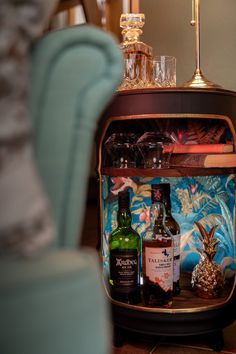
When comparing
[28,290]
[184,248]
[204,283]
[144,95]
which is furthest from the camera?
[184,248]

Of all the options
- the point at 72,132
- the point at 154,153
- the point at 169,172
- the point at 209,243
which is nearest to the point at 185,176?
the point at 169,172

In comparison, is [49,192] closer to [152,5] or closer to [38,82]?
[38,82]

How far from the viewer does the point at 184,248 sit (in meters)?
1.48

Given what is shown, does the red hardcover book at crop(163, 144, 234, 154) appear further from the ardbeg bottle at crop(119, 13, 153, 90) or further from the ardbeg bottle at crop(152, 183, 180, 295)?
the ardbeg bottle at crop(119, 13, 153, 90)

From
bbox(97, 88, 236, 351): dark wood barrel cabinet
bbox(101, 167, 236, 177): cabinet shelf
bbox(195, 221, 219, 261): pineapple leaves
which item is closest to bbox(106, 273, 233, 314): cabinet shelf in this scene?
bbox(97, 88, 236, 351): dark wood barrel cabinet

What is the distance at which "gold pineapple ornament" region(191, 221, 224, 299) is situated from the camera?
1264 mm

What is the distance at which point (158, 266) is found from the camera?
1176 millimetres

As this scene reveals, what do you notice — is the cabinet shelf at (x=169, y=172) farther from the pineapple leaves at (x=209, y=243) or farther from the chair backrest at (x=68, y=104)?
the chair backrest at (x=68, y=104)

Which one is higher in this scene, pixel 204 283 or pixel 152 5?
pixel 152 5

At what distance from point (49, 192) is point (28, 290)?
13cm

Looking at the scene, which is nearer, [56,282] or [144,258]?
[56,282]

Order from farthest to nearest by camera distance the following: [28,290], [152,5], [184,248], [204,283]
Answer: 1. [152,5]
2. [184,248]
3. [204,283]
4. [28,290]

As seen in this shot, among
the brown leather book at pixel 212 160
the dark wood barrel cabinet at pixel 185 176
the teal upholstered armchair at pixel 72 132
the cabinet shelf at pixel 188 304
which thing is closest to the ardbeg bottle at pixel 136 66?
the dark wood barrel cabinet at pixel 185 176

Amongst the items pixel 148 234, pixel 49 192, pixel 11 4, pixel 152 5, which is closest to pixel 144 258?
pixel 148 234
